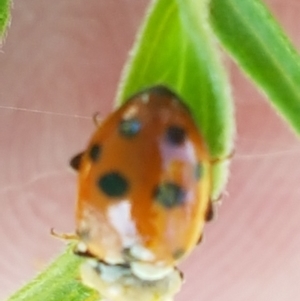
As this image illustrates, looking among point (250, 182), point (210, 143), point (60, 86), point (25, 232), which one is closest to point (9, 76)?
point (60, 86)

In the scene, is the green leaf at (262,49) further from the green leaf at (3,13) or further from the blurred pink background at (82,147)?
the blurred pink background at (82,147)

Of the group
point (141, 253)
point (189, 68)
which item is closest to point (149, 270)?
point (141, 253)

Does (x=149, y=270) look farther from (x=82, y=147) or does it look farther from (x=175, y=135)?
(x=82, y=147)

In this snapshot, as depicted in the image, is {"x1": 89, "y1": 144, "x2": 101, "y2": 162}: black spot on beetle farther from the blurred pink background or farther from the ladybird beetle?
the blurred pink background

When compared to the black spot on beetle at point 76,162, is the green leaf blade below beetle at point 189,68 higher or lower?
higher

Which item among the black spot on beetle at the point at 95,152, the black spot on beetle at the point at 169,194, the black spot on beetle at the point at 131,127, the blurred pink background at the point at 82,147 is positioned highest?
the black spot on beetle at the point at 131,127

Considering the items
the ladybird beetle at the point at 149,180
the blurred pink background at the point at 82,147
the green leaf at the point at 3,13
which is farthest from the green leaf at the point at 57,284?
the blurred pink background at the point at 82,147

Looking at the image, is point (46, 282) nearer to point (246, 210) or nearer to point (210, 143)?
point (210, 143)
